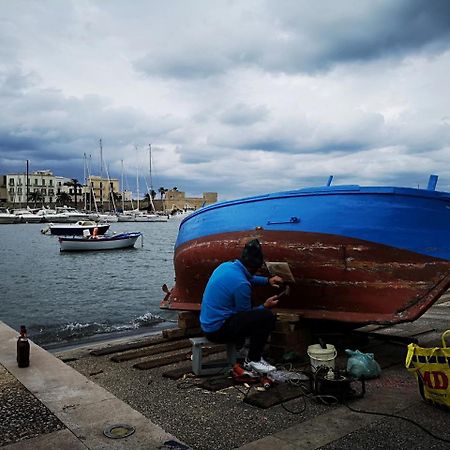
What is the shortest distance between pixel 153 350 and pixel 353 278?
3.03 metres

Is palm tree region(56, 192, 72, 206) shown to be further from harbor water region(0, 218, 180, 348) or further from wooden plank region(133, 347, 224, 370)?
wooden plank region(133, 347, 224, 370)

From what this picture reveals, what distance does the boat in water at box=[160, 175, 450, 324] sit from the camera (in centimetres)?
623

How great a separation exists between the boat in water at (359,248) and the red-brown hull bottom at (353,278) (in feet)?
0.04

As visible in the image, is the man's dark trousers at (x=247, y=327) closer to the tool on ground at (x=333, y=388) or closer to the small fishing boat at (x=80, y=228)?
the tool on ground at (x=333, y=388)

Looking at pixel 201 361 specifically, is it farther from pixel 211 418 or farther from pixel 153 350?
pixel 153 350

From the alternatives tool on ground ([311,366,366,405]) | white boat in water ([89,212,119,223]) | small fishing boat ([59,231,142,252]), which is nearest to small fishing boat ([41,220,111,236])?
small fishing boat ([59,231,142,252])

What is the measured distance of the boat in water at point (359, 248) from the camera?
6.23 meters

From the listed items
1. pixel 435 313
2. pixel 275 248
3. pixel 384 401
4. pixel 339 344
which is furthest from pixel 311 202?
pixel 435 313

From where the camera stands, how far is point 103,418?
4230mm

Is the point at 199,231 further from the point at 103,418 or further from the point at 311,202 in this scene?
the point at 103,418

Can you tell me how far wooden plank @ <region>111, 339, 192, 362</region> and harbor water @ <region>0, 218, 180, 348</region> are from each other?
4.16 meters

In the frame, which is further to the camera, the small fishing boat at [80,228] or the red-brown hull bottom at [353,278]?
the small fishing boat at [80,228]

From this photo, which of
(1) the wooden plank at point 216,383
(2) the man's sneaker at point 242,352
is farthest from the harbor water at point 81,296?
(1) the wooden plank at point 216,383

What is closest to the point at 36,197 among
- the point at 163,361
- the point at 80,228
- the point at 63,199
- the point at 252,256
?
the point at 63,199
